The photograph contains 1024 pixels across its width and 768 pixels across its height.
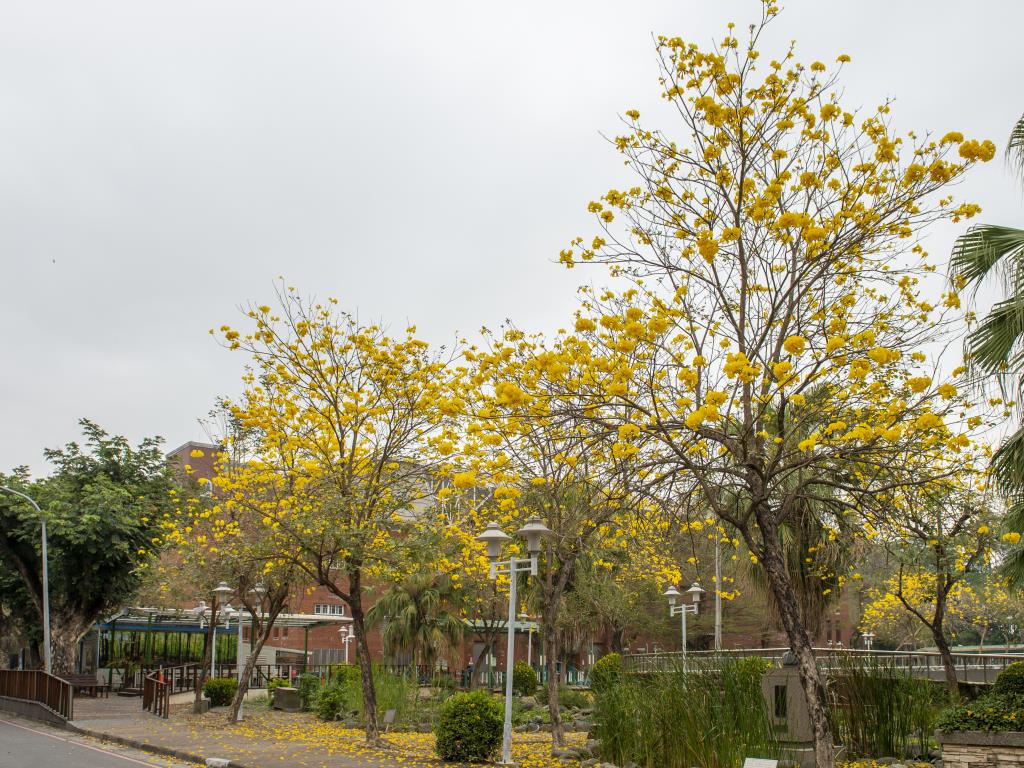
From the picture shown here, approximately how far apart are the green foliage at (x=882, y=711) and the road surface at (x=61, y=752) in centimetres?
1087

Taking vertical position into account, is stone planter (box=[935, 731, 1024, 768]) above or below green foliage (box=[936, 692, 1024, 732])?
below

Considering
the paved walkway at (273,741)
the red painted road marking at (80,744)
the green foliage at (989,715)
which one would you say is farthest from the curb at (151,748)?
the green foliage at (989,715)

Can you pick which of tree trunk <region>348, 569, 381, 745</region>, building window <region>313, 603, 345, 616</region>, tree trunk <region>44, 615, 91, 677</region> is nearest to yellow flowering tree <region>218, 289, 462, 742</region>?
tree trunk <region>348, 569, 381, 745</region>

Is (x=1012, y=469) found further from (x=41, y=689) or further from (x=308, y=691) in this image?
(x=41, y=689)

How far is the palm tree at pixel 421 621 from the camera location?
31.2 m

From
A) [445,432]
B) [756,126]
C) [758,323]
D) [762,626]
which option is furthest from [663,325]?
[762,626]

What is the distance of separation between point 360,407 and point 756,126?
31.6ft

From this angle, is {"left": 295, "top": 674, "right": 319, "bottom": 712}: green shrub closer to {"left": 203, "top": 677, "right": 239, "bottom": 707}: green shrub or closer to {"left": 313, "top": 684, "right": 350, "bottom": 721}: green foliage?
{"left": 203, "top": 677, "right": 239, "bottom": 707}: green shrub

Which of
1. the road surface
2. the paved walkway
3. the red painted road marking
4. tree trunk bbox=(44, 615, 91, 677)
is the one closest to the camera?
the paved walkway

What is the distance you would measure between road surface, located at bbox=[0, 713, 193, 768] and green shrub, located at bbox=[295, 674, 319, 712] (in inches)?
278

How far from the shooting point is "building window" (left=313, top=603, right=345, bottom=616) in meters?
60.3

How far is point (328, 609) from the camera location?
61188 millimetres

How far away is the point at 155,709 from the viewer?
25703 mm

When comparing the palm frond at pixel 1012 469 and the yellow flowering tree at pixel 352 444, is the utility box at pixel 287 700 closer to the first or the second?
the yellow flowering tree at pixel 352 444
